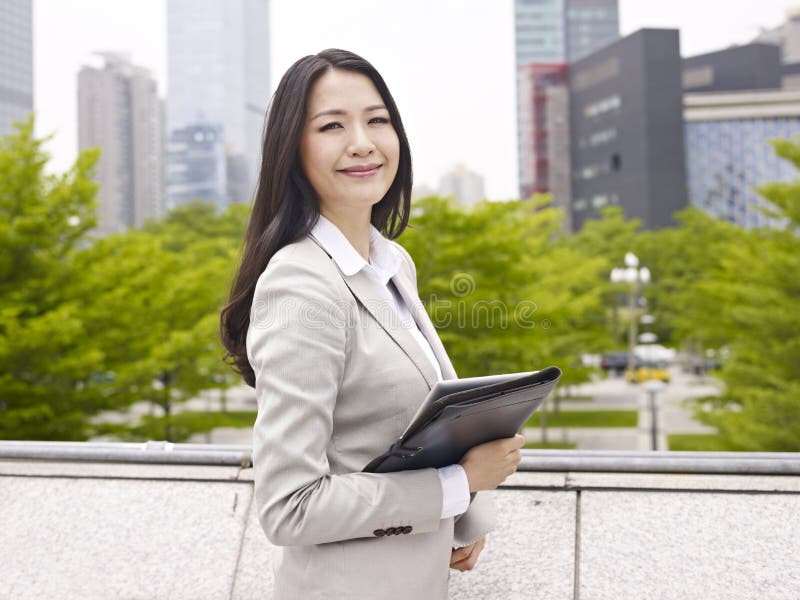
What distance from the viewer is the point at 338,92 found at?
5.52 ft

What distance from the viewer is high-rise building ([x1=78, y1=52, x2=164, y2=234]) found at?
9944 centimetres

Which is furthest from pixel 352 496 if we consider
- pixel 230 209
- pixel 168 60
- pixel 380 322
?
pixel 168 60

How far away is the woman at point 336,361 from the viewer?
1.45 meters

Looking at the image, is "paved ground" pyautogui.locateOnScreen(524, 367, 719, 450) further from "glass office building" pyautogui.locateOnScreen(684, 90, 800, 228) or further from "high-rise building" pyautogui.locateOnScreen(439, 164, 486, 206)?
"high-rise building" pyautogui.locateOnScreen(439, 164, 486, 206)

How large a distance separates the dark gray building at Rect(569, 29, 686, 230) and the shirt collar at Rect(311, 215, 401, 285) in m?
71.4

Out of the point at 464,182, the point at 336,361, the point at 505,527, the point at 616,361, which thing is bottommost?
the point at 616,361

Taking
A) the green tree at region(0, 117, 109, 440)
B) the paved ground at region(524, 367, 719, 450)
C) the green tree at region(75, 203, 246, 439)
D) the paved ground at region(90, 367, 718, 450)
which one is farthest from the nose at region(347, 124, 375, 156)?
the paved ground at region(90, 367, 718, 450)

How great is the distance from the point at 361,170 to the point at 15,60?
121117 mm

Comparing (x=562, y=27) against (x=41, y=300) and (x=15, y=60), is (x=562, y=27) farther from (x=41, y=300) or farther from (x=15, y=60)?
(x=41, y=300)

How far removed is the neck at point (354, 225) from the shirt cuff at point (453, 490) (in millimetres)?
555

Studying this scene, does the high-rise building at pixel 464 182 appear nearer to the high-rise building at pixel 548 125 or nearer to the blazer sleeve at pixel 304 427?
the high-rise building at pixel 548 125

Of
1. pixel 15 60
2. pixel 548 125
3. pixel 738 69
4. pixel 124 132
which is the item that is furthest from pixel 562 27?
pixel 15 60

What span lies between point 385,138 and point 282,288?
0.46m

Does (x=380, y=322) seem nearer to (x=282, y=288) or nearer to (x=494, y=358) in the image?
(x=282, y=288)
